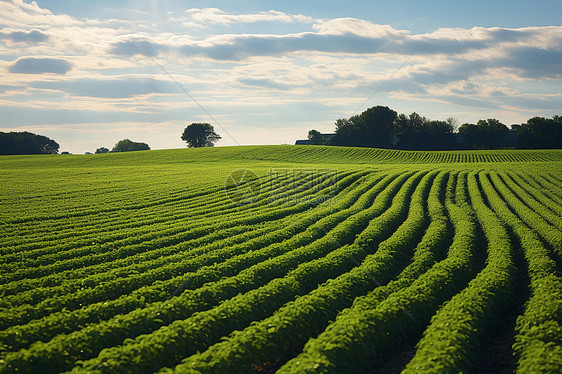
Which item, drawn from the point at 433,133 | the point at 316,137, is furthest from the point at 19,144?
the point at 433,133

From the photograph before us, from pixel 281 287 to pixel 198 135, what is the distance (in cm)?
13570

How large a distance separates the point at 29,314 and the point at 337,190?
27947 mm

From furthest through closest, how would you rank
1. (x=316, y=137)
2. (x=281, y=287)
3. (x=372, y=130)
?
1. (x=316, y=137)
2. (x=372, y=130)
3. (x=281, y=287)

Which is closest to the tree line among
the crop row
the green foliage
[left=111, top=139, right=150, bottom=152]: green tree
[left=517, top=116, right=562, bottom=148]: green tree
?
[left=517, top=116, right=562, bottom=148]: green tree

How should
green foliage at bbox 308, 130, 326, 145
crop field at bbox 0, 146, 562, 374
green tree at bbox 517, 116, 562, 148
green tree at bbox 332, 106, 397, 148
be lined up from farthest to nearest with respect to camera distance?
1. green foliage at bbox 308, 130, 326, 145
2. green tree at bbox 332, 106, 397, 148
3. green tree at bbox 517, 116, 562, 148
4. crop field at bbox 0, 146, 562, 374

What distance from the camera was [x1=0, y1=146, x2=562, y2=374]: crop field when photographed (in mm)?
9245

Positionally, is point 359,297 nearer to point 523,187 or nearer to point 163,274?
point 163,274

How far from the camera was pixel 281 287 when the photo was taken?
13000mm

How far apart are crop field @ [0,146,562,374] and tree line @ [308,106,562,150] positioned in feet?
304

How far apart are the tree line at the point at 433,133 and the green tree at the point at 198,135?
44126 mm

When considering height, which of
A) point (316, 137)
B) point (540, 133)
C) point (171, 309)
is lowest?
point (171, 309)

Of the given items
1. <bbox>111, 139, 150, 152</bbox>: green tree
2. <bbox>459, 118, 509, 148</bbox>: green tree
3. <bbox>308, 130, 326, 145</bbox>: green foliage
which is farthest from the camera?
<bbox>111, 139, 150, 152</bbox>: green tree

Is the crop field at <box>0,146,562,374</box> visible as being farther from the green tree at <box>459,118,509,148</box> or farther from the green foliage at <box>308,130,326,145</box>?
the green foliage at <box>308,130,326,145</box>

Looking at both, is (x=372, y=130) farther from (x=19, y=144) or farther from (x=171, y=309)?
(x=171, y=309)
